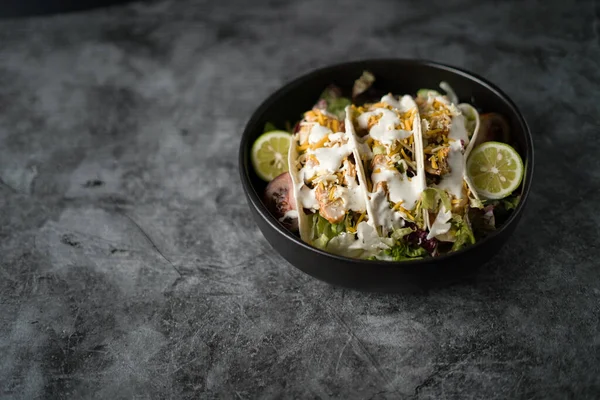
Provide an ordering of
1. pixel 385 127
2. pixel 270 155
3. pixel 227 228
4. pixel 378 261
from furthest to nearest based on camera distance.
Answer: pixel 227 228
pixel 270 155
pixel 385 127
pixel 378 261

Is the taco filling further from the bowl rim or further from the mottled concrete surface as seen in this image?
the mottled concrete surface

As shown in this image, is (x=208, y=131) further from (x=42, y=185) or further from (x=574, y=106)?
(x=574, y=106)

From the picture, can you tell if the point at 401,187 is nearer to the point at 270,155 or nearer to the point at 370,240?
the point at 370,240

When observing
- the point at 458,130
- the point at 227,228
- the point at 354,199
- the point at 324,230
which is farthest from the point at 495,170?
the point at 227,228

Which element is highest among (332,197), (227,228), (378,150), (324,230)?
(378,150)

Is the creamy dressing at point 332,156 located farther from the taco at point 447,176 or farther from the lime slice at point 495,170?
the lime slice at point 495,170

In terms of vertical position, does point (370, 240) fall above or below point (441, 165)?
below

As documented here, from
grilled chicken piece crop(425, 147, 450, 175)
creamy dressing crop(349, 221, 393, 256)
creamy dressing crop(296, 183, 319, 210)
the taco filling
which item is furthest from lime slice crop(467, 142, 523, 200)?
creamy dressing crop(296, 183, 319, 210)
